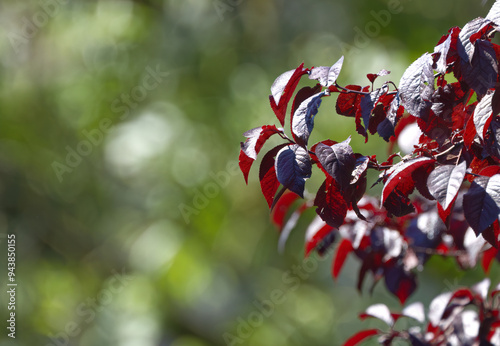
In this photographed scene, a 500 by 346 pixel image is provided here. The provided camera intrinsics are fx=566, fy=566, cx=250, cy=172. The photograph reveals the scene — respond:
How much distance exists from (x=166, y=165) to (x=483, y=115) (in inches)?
125

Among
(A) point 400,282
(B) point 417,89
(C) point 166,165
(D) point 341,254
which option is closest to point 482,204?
(B) point 417,89

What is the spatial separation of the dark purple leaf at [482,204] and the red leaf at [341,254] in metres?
0.75

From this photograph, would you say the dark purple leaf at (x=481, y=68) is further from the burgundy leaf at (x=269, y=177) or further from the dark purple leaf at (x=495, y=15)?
the burgundy leaf at (x=269, y=177)

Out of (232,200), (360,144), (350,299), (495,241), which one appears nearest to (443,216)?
(495,241)

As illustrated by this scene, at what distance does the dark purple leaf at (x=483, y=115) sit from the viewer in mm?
664

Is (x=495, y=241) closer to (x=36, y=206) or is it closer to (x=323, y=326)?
(x=323, y=326)

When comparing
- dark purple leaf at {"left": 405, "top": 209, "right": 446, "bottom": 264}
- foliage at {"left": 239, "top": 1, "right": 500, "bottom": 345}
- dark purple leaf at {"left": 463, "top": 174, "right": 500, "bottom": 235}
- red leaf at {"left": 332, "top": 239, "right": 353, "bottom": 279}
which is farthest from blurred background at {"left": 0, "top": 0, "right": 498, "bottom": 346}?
dark purple leaf at {"left": 463, "top": 174, "right": 500, "bottom": 235}

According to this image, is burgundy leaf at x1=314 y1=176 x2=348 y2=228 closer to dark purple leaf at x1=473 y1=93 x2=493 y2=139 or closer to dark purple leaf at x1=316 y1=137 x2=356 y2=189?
dark purple leaf at x1=316 y1=137 x2=356 y2=189

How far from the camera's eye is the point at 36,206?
400cm

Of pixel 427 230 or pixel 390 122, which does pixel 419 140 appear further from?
pixel 427 230

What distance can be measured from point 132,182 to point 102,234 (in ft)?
1.48

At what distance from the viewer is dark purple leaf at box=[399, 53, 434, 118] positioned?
0.68m

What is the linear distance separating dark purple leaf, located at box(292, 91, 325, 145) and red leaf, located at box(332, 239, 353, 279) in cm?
73

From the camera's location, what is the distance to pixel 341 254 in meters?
1.43
